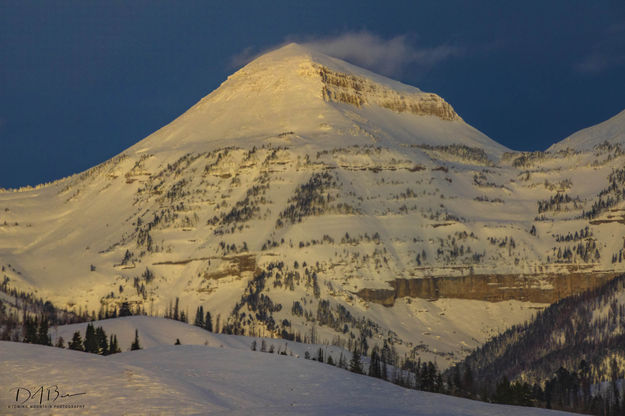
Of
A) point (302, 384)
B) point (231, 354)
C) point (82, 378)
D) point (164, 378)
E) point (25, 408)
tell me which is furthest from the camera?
point (231, 354)

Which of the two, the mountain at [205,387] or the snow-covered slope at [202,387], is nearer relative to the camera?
the snow-covered slope at [202,387]

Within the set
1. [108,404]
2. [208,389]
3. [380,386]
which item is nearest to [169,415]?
[108,404]

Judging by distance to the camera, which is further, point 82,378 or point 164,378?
point 164,378

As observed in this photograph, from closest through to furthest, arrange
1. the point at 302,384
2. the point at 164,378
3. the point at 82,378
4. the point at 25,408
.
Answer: the point at 25,408, the point at 82,378, the point at 164,378, the point at 302,384

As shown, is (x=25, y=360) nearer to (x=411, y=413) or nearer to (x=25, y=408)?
(x=25, y=408)

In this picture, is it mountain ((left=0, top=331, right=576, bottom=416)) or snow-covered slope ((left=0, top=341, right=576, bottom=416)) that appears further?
mountain ((left=0, top=331, right=576, bottom=416))

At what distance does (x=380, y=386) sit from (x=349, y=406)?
28.7m

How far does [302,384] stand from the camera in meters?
137

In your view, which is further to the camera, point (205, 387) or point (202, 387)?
point (205, 387)

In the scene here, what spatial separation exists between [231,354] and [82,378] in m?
55.9

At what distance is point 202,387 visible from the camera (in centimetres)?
12119

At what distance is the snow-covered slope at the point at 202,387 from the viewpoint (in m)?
101

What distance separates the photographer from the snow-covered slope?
332 feet

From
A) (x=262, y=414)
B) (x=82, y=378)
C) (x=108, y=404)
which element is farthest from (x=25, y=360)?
(x=262, y=414)
